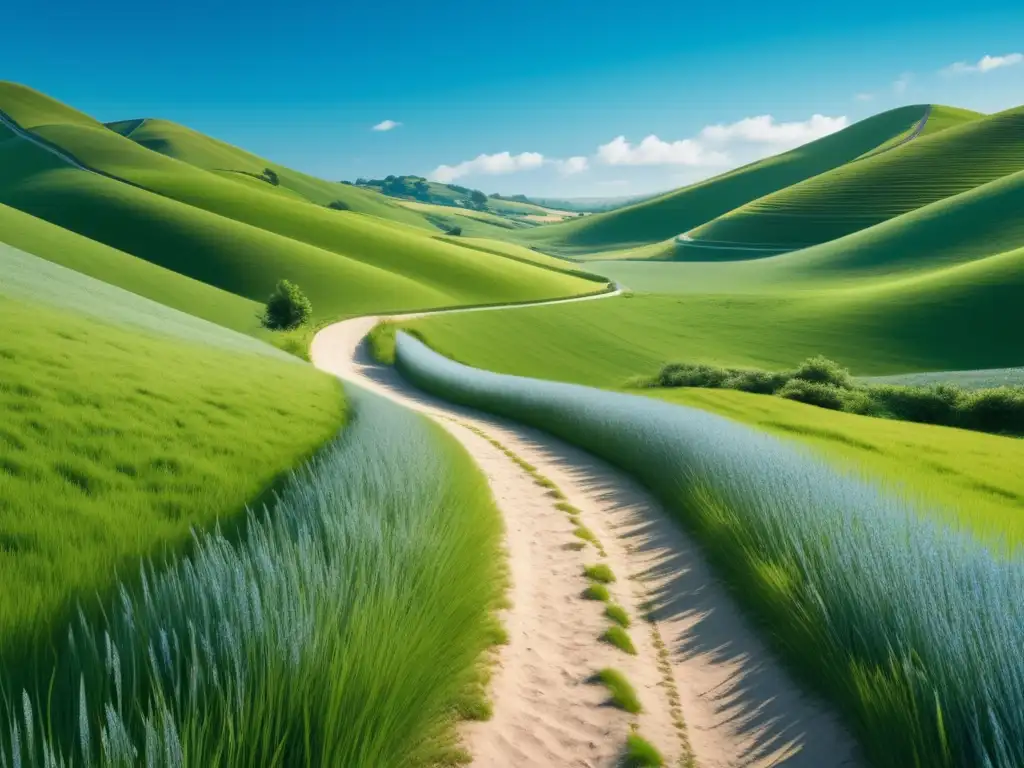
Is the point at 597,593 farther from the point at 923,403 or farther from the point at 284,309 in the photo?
the point at 284,309

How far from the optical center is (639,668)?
19.8 ft

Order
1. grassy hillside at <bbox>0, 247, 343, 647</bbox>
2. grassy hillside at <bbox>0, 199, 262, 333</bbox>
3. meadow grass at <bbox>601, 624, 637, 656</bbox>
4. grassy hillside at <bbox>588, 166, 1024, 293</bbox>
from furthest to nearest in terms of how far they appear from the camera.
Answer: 1. grassy hillside at <bbox>588, 166, 1024, 293</bbox>
2. grassy hillside at <bbox>0, 199, 262, 333</bbox>
3. meadow grass at <bbox>601, 624, 637, 656</bbox>
4. grassy hillside at <bbox>0, 247, 343, 647</bbox>

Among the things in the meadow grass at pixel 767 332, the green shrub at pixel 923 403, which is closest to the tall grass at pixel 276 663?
the green shrub at pixel 923 403

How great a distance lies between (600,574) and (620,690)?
8.52 feet

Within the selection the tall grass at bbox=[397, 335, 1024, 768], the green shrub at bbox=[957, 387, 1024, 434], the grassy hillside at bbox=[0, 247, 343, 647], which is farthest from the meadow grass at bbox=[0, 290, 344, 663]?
the green shrub at bbox=[957, 387, 1024, 434]

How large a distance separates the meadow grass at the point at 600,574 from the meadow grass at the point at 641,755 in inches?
124

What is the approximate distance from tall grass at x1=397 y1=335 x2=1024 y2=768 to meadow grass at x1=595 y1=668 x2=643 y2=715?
1.66m

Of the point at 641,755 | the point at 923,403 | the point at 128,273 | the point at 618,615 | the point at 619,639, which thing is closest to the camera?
the point at 641,755

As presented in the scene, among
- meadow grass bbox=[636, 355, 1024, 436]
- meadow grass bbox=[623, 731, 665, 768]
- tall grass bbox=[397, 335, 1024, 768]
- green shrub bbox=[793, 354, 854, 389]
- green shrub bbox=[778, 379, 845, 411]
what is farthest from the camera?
green shrub bbox=[793, 354, 854, 389]

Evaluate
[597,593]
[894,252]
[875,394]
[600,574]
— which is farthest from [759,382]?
[894,252]

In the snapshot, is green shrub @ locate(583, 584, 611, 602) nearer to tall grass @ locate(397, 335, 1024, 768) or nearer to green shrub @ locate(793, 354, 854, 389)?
tall grass @ locate(397, 335, 1024, 768)

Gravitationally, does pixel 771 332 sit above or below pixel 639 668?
above

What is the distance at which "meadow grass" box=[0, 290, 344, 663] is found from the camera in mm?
5383

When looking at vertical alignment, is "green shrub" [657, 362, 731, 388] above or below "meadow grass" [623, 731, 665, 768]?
above
